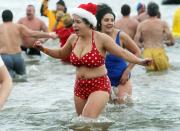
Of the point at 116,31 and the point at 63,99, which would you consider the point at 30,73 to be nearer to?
the point at 63,99

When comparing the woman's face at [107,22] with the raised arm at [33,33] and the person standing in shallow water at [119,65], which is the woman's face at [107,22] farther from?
the raised arm at [33,33]

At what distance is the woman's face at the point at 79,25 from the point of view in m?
7.20

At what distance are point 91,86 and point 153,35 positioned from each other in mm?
6000

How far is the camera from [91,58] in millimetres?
7203

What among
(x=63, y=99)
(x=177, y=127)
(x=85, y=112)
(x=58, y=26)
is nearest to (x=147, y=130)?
(x=177, y=127)

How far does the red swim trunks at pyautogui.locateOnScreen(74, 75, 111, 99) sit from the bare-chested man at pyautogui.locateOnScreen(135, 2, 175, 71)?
5.67 meters

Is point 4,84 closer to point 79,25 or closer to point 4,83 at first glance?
point 4,83

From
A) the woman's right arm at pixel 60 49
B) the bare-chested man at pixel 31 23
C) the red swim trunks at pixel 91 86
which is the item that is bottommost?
the bare-chested man at pixel 31 23

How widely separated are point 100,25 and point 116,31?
346 millimetres

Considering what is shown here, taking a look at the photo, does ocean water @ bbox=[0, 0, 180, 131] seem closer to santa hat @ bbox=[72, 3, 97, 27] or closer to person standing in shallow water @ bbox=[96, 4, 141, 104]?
person standing in shallow water @ bbox=[96, 4, 141, 104]

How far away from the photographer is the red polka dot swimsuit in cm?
721

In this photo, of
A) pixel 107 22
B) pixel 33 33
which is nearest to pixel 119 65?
pixel 107 22

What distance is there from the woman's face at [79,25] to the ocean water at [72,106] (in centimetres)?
108

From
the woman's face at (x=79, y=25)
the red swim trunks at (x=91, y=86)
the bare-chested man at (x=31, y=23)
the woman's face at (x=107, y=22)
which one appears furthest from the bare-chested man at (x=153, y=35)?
the woman's face at (x=79, y=25)
